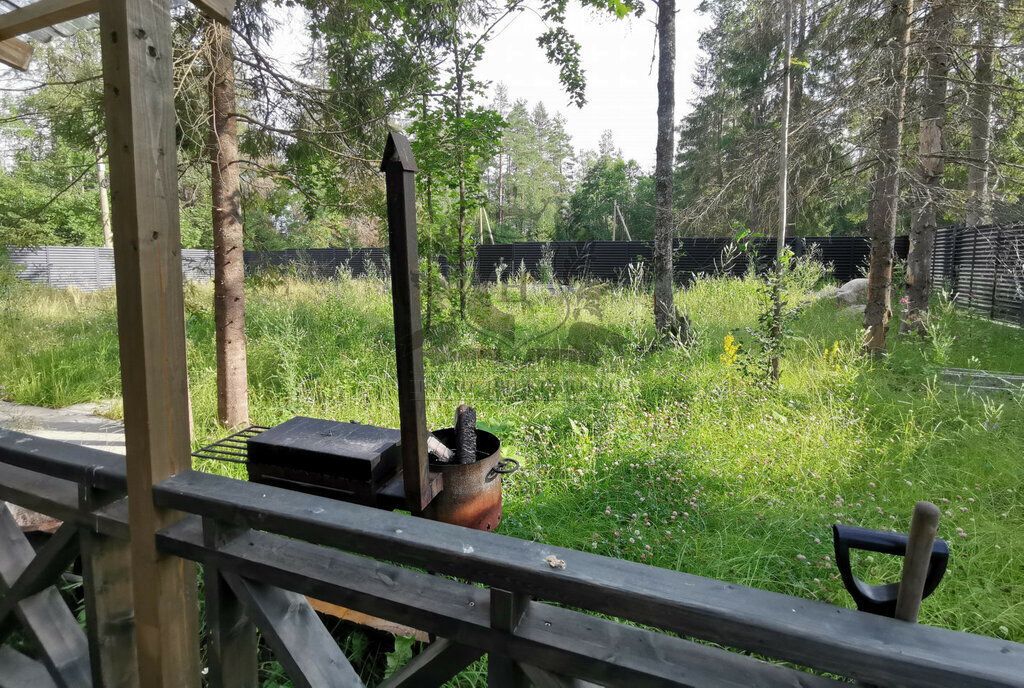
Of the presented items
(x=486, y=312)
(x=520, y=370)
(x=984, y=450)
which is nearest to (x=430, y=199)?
(x=486, y=312)

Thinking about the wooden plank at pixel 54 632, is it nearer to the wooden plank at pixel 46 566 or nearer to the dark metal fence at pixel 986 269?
the wooden plank at pixel 46 566

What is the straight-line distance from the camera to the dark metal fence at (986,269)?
7426 millimetres

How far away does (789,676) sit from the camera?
84 cm

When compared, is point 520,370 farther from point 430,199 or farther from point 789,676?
point 789,676

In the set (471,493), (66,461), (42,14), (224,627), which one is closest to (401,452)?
(471,493)

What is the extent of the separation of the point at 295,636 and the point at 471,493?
695 millimetres

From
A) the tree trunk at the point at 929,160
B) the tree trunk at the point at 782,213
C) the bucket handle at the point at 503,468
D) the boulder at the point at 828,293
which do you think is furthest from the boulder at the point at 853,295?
the bucket handle at the point at 503,468

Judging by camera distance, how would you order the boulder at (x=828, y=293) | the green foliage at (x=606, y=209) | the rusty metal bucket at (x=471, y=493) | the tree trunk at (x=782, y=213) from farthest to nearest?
the green foliage at (x=606, y=209) → the boulder at (x=828, y=293) → the tree trunk at (x=782, y=213) → the rusty metal bucket at (x=471, y=493)

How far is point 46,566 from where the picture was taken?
156 cm

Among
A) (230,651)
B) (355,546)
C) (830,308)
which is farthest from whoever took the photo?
(830,308)

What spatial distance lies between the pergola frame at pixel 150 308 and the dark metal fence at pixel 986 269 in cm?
848

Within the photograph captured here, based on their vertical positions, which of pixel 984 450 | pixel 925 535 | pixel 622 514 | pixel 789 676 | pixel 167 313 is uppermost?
pixel 167 313

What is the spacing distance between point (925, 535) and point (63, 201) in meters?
27.9

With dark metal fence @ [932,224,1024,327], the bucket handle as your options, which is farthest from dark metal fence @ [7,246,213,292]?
dark metal fence @ [932,224,1024,327]
